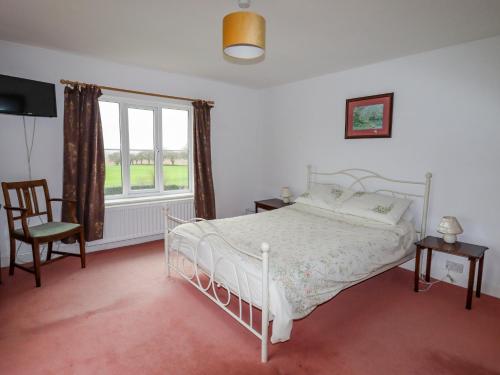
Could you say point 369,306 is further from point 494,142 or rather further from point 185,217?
point 185,217

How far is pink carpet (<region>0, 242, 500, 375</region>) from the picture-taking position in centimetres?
191

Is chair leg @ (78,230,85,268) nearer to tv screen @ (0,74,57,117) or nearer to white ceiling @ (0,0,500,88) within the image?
tv screen @ (0,74,57,117)

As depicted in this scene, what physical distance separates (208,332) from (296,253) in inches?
35.7

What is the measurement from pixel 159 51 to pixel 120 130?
50.9 inches

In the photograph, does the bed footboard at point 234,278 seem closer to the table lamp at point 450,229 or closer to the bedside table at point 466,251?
the bedside table at point 466,251

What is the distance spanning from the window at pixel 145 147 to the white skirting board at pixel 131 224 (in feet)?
0.82

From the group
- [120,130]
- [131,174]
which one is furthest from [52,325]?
[120,130]

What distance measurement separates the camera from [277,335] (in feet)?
6.12

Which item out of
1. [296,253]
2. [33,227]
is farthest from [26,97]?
[296,253]

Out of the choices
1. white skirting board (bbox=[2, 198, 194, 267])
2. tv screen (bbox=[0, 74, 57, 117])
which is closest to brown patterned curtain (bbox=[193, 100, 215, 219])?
white skirting board (bbox=[2, 198, 194, 267])

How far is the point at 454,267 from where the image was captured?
10.1 feet

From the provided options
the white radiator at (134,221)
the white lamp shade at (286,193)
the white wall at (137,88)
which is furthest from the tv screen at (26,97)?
the white lamp shade at (286,193)

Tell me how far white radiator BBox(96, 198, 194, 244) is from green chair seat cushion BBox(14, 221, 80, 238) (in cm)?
62

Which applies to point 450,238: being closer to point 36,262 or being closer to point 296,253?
point 296,253
